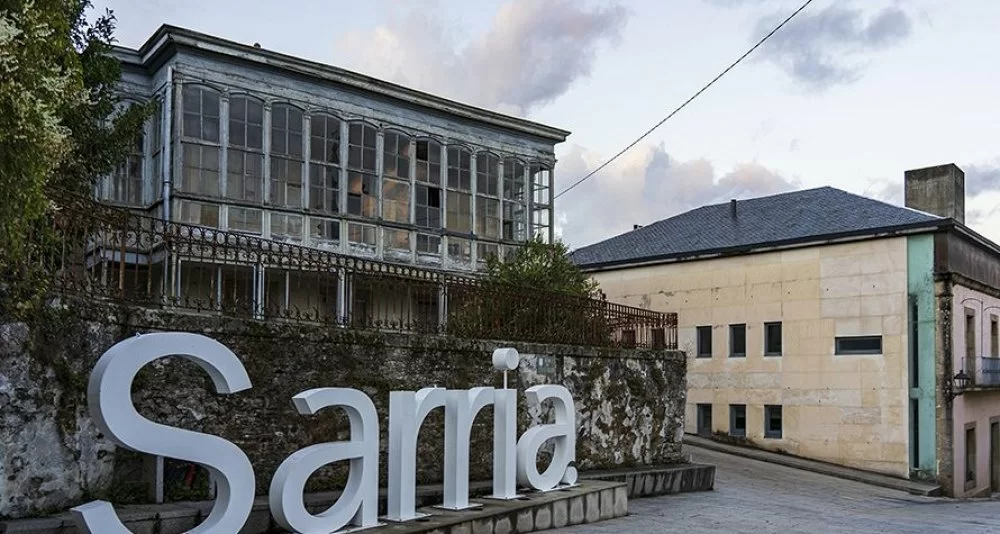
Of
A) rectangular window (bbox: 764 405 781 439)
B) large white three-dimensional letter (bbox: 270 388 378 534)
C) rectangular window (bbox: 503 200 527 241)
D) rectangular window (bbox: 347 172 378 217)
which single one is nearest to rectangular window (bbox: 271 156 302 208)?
rectangular window (bbox: 347 172 378 217)

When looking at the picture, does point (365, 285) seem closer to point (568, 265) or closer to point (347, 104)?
point (568, 265)

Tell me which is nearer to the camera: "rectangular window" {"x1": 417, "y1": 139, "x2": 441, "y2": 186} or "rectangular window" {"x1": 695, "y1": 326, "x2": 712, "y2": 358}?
"rectangular window" {"x1": 417, "y1": 139, "x2": 441, "y2": 186}

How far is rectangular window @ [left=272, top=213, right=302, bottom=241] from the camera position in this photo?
1878cm

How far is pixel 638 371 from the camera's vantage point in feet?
59.5

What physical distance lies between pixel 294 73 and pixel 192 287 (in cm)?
849

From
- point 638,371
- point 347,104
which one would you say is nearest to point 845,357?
point 638,371

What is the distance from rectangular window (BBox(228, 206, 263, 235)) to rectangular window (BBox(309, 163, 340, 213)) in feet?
4.16

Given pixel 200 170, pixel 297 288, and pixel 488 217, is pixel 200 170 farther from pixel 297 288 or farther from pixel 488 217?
pixel 488 217

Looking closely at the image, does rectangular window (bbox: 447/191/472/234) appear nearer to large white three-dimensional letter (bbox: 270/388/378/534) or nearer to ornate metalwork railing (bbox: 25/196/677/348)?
ornate metalwork railing (bbox: 25/196/677/348)

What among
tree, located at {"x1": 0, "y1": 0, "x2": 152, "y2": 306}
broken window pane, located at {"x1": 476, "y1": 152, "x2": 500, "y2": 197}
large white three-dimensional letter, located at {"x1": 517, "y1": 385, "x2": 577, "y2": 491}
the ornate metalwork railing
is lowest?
large white three-dimensional letter, located at {"x1": 517, "y1": 385, "x2": 577, "y2": 491}

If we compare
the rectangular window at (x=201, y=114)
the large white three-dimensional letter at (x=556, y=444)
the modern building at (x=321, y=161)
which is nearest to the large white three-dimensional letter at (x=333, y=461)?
the large white three-dimensional letter at (x=556, y=444)

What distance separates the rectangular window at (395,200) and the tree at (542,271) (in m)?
3.00

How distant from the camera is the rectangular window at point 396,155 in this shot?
68.0 feet

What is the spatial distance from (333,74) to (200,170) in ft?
12.0
